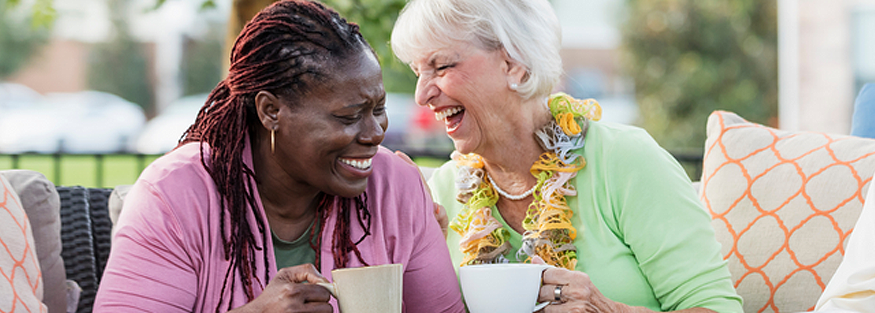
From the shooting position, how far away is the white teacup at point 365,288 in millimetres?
1316

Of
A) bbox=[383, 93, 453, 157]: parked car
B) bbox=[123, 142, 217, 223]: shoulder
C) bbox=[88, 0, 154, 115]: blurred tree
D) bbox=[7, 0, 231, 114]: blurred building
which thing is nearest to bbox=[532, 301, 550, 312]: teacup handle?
bbox=[123, 142, 217, 223]: shoulder

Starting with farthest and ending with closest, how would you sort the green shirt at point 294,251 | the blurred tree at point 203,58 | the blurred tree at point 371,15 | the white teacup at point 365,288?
the blurred tree at point 203,58
the blurred tree at point 371,15
the green shirt at point 294,251
the white teacup at point 365,288

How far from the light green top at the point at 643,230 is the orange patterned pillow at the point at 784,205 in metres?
0.37

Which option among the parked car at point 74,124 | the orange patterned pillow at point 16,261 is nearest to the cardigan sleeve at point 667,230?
the orange patterned pillow at point 16,261

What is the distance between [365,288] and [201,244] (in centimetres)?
47

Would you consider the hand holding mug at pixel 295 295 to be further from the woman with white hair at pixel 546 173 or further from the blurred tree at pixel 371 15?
the blurred tree at pixel 371 15

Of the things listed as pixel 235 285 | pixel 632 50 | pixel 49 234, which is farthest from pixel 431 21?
pixel 632 50

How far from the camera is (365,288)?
4.33ft

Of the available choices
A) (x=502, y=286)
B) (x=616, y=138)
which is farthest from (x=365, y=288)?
(x=616, y=138)

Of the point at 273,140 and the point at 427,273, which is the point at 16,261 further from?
the point at 427,273

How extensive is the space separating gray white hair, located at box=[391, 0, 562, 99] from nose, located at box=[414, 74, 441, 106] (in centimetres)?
9

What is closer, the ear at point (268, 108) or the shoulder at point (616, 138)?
the ear at point (268, 108)

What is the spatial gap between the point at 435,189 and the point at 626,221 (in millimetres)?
695

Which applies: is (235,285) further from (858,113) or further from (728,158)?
(858,113)
